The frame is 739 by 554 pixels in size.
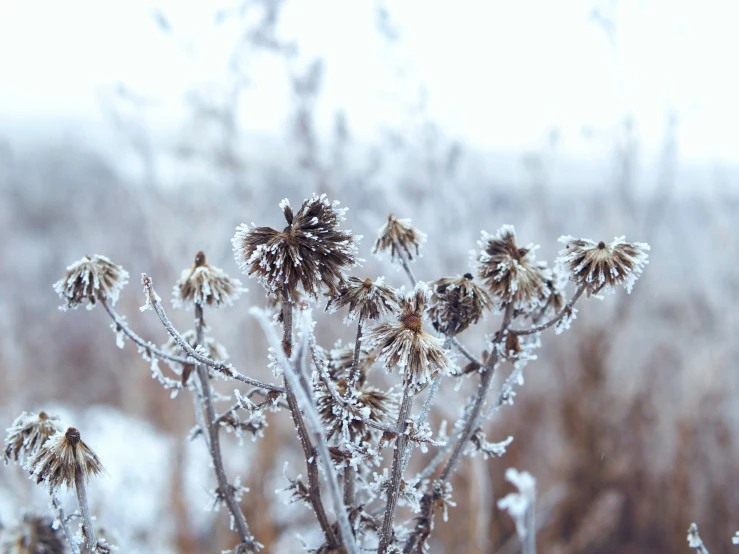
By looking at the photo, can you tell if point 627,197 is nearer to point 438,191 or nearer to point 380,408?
point 438,191

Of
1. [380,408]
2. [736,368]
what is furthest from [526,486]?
[736,368]

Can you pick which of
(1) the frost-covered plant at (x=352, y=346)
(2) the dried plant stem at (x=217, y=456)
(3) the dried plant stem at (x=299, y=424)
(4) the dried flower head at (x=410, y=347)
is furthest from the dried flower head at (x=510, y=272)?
(2) the dried plant stem at (x=217, y=456)

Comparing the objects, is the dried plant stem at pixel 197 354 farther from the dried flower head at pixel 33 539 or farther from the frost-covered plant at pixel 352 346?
the dried flower head at pixel 33 539

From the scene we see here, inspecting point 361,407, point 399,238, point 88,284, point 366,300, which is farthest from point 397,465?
point 88,284

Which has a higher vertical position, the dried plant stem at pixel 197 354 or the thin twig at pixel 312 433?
the dried plant stem at pixel 197 354

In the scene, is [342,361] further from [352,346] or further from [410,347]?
[410,347]

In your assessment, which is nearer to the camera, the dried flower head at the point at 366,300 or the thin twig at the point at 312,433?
the thin twig at the point at 312,433

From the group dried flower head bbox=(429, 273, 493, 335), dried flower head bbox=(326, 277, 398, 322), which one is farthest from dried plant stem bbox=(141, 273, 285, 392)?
dried flower head bbox=(429, 273, 493, 335)
